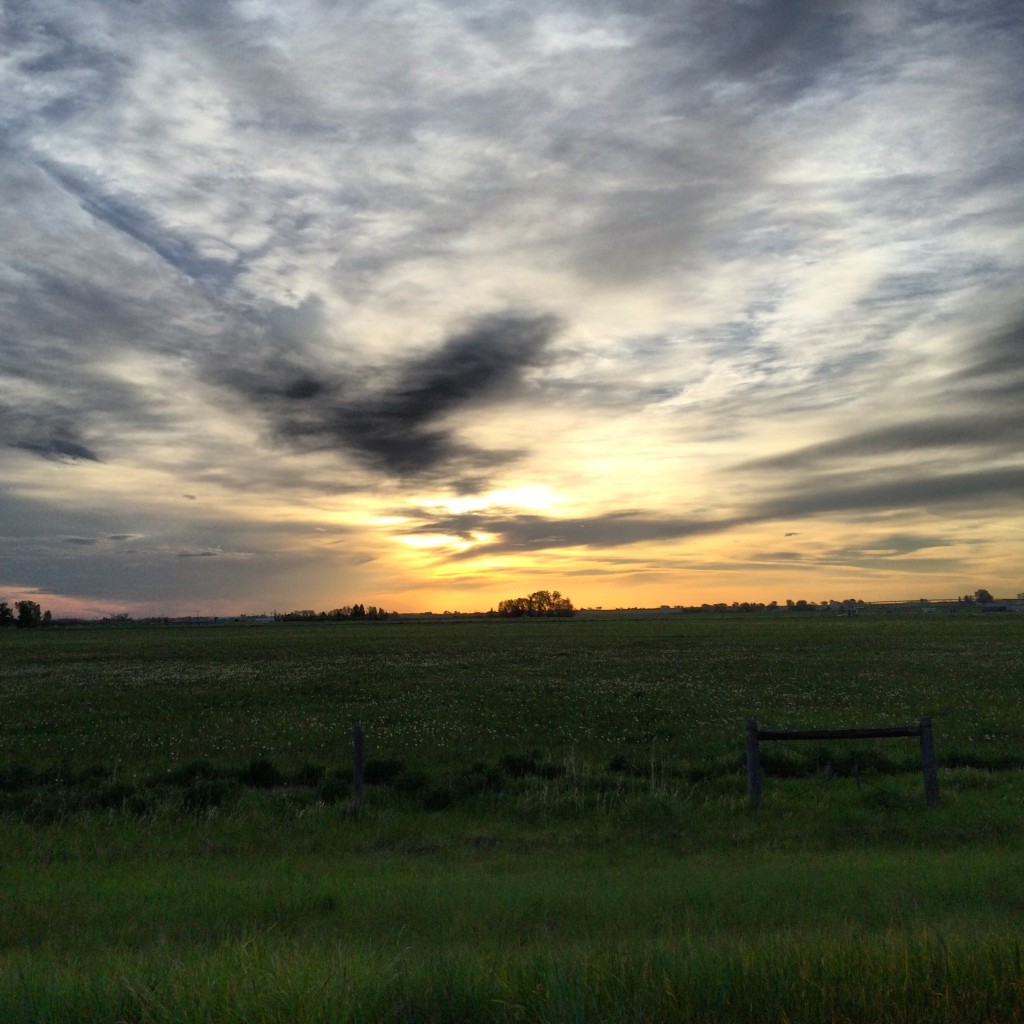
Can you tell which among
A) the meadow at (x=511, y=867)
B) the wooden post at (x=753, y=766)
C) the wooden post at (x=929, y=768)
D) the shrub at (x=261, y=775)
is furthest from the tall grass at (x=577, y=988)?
the shrub at (x=261, y=775)

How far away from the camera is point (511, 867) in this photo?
10.1m

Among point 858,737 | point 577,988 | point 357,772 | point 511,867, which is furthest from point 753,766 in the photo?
point 577,988

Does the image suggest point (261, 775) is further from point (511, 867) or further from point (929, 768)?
point (929, 768)

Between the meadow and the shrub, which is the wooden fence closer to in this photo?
the meadow

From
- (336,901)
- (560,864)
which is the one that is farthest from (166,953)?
(560,864)

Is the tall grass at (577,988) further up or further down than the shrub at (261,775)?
further up

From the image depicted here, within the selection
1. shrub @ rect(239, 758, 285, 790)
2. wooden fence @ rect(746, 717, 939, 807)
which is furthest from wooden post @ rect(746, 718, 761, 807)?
shrub @ rect(239, 758, 285, 790)

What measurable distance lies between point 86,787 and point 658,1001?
45.1 ft

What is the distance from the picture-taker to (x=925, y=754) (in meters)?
12.6

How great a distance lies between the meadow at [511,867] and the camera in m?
4.84

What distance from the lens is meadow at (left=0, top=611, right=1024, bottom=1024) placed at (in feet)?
15.9

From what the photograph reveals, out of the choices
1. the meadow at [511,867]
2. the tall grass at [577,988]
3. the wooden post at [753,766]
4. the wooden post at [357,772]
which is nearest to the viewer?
the tall grass at [577,988]

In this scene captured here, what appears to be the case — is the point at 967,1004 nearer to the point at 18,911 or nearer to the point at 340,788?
the point at 18,911

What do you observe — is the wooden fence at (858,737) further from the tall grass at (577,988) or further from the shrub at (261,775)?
the shrub at (261,775)
